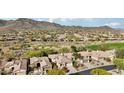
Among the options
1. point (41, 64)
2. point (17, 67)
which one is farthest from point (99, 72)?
point (17, 67)

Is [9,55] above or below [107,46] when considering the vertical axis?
below

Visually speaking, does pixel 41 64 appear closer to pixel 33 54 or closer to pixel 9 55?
pixel 33 54

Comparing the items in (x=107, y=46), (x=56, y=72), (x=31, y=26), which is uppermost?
(x=31, y=26)

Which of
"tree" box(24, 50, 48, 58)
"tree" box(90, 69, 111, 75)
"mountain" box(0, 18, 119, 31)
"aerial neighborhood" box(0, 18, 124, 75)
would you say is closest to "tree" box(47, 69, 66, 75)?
"aerial neighborhood" box(0, 18, 124, 75)

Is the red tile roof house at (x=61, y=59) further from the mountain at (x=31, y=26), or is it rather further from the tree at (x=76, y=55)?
the mountain at (x=31, y=26)
